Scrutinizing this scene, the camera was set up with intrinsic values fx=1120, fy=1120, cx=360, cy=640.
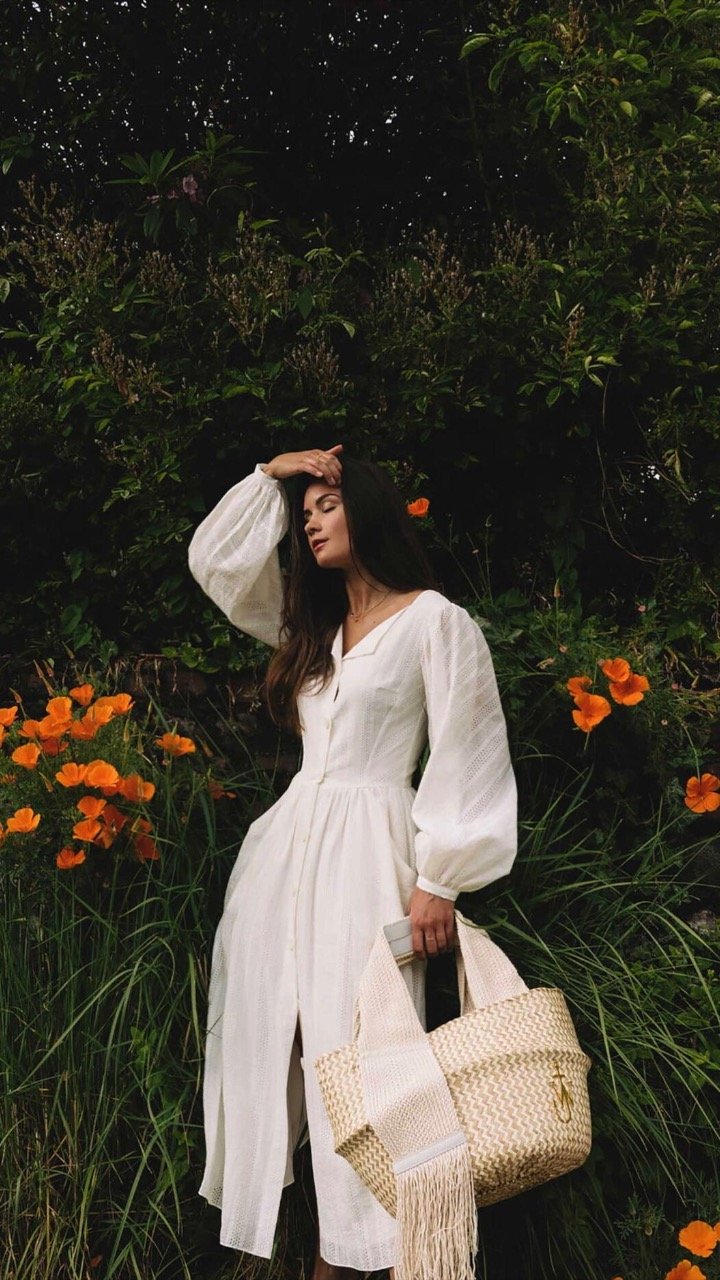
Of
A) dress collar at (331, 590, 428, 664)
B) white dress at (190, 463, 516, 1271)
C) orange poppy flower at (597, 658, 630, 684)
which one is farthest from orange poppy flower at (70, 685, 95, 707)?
orange poppy flower at (597, 658, 630, 684)

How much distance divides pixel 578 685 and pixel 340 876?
2.47 ft

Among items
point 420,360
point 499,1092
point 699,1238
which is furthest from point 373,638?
point 699,1238

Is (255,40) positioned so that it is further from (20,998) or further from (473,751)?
(20,998)

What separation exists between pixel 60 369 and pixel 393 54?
1.67 m

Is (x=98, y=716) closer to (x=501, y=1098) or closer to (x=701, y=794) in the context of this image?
(x=501, y=1098)

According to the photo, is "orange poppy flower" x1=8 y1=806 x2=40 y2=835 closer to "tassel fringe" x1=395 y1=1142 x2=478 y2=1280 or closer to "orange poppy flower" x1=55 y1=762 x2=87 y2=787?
"orange poppy flower" x1=55 y1=762 x2=87 y2=787

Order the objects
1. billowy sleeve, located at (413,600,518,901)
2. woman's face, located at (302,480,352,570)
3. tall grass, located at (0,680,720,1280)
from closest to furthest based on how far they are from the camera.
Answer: billowy sleeve, located at (413,600,518,901) < tall grass, located at (0,680,720,1280) < woman's face, located at (302,480,352,570)

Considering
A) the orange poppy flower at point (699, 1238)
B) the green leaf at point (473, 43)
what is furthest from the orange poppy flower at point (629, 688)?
the green leaf at point (473, 43)

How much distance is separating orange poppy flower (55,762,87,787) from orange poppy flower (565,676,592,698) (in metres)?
1.12

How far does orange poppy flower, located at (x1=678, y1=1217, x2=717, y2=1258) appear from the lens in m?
2.18

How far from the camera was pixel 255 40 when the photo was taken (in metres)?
3.64

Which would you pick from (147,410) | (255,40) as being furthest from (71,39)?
(147,410)

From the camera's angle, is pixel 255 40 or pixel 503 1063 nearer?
pixel 503 1063

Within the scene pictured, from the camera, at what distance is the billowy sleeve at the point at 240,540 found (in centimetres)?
268
